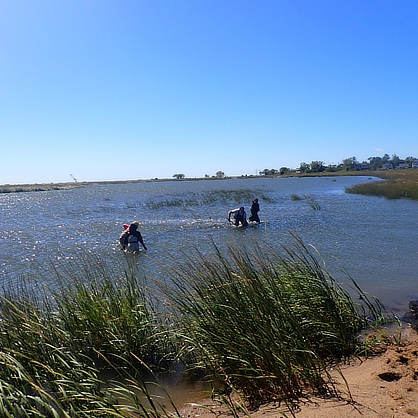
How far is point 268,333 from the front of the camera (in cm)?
408

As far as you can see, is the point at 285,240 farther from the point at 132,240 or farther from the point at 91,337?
the point at 91,337

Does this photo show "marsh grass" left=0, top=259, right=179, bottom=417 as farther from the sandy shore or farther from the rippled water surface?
the rippled water surface

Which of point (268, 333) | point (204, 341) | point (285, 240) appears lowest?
point (285, 240)

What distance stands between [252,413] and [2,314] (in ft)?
10.6

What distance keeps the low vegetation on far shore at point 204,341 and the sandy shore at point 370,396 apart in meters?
0.20

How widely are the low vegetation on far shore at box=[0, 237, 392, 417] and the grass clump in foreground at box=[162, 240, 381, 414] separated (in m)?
0.01

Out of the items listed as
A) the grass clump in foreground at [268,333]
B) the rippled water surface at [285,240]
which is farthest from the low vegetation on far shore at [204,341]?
the rippled water surface at [285,240]

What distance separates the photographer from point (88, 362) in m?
4.55

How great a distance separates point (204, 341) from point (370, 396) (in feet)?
5.95

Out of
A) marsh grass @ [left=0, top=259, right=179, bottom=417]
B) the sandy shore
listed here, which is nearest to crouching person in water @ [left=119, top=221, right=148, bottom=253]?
marsh grass @ [left=0, top=259, right=179, bottom=417]

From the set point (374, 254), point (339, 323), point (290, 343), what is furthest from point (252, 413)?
point (374, 254)

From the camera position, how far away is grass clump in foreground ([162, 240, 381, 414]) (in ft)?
12.5

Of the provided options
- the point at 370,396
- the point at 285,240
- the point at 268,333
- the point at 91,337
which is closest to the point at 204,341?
the point at 268,333

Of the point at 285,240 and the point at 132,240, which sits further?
the point at 285,240
